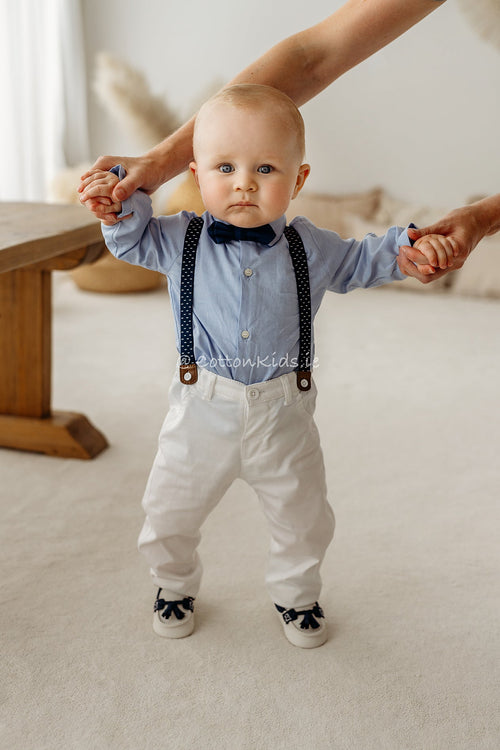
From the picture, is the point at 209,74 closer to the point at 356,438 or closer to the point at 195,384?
the point at 356,438

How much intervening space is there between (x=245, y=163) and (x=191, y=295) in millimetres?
205

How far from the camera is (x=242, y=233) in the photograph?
1062 millimetres

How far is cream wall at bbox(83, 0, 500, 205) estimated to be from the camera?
3939 millimetres

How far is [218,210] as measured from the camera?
1019 mm

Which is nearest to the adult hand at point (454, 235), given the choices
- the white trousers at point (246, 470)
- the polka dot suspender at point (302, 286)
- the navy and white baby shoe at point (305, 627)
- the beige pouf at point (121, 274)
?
the polka dot suspender at point (302, 286)

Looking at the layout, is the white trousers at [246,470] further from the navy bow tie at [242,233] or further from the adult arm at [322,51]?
the adult arm at [322,51]

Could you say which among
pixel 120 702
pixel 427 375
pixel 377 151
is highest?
pixel 377 151

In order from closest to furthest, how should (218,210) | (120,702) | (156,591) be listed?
(218,210)
(120,702)
(156,591)

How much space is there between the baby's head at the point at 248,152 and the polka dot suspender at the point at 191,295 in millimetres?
75

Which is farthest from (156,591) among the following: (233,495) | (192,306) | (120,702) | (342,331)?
(342,331)

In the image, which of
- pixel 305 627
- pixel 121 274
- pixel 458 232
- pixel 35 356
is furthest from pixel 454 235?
pixel 121 274

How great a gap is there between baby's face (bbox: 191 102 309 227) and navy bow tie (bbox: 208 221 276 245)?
3cm

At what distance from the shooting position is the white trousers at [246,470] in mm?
1124

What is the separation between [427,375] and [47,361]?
4.25 feet
